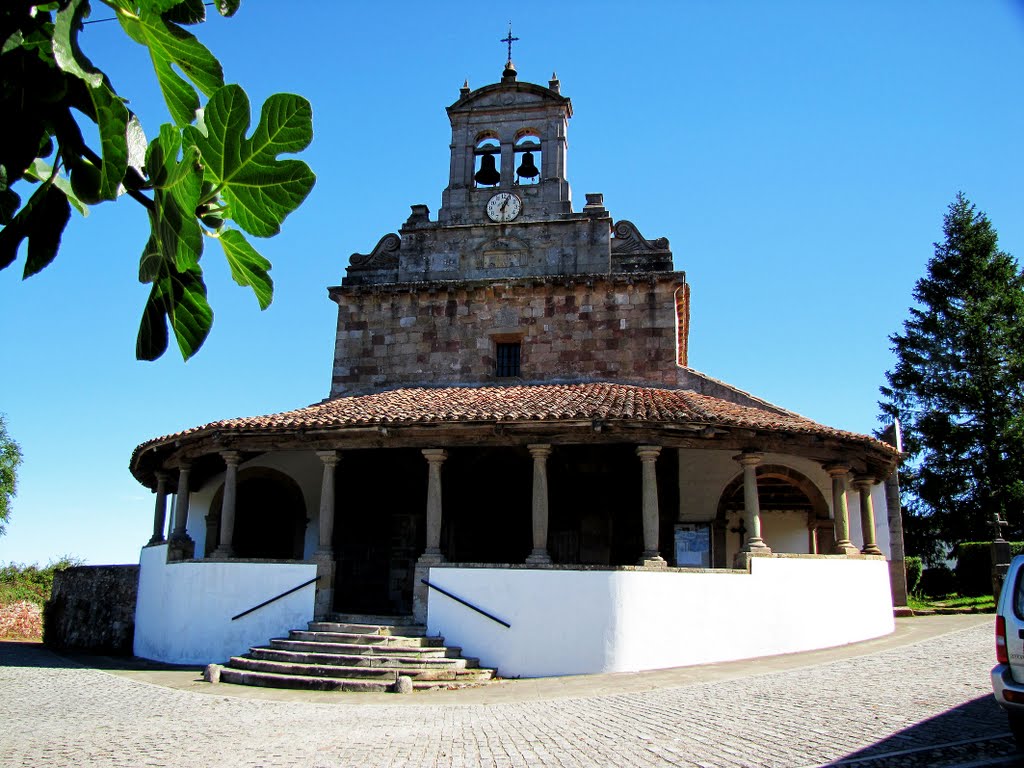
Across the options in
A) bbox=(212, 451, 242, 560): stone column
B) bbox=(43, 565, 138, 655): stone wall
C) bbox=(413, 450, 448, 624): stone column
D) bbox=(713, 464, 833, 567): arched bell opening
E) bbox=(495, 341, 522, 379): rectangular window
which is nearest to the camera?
bbox=(413, 450, 448, 624): stone column

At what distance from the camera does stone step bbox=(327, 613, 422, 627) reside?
13.2 m

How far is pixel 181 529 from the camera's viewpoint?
16.0 m

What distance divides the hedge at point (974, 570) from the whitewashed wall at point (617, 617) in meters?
14.2

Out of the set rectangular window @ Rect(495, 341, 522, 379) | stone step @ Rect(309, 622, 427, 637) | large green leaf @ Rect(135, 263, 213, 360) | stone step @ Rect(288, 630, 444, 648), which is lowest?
stone step @ Rect(288, 630, 444, 648)

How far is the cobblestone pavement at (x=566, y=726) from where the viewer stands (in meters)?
6.92

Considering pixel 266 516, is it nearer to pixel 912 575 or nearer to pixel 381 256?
pixel 381 256

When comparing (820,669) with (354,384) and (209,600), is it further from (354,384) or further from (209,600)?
(354,384)

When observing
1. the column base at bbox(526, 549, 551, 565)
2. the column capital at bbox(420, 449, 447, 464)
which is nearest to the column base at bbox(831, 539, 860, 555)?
the column base at bbox(526, 549, 551, 565)

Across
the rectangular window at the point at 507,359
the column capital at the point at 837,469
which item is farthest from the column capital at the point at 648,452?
the rectangular window at the point at 507,359

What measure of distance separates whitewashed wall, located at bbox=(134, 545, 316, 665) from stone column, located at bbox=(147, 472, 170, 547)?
195cm

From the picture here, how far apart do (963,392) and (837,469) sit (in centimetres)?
1955

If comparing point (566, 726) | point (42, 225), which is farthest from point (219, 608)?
point (42, 225)

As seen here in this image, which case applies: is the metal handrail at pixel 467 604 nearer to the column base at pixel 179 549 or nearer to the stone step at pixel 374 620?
the stone step at pixel 374 620

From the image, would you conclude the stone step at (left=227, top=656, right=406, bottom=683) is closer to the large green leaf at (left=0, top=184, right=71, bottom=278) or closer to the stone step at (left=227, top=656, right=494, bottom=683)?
the stone step at (left=227, top=656, right=494, bottom=683)
